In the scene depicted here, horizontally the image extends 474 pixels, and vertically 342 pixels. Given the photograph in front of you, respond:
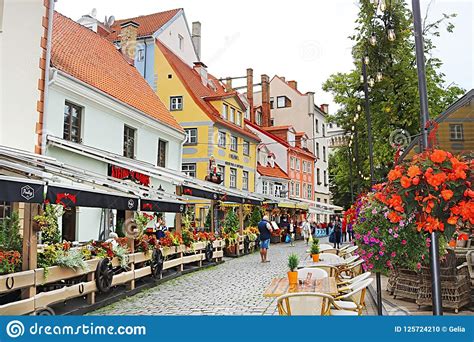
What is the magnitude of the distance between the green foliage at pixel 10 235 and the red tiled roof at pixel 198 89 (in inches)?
467

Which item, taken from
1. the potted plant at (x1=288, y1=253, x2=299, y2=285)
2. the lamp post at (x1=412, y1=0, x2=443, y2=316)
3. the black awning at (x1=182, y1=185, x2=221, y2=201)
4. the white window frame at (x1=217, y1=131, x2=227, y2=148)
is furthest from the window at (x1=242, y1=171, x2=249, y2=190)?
the lamp post at (x1=412, y1=0, x2=443, y2=316)

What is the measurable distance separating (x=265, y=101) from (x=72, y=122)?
17.0 m

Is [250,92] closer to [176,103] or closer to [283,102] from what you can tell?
[283,102]

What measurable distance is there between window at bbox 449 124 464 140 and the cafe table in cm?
242

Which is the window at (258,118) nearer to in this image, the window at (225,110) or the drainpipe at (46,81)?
the window at (225,110)

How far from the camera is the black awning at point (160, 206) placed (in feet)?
25.6

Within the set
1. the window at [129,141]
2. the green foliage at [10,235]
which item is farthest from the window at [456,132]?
the window at [129,141]

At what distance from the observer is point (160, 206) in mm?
8258

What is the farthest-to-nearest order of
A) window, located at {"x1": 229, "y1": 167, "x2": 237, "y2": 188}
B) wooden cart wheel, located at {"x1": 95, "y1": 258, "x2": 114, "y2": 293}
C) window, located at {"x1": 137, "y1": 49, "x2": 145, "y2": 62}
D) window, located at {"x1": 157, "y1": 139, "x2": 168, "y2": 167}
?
window, located at {"x1": 229, "y1": 167, "x2": 237, "y2": 188} < window, located at {"x1": 137, "y1": 49, "x2": 145, "y2": 62} < window, located at {"x1": 157, "y1": 139, "x2": 168, "y2": 167} < wooden cart wheel, located at {"x1": 95, "y1": 258, "x2": 114, "y2": 293}

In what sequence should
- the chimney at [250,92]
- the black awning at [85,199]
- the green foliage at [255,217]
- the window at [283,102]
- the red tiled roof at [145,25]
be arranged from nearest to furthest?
1. the black awning at [85,199]
2. the red tiled roof at [145,25]
3. the green foliage at [255,217]
4. the chimney at [250,92]
5. the window at [283,102]

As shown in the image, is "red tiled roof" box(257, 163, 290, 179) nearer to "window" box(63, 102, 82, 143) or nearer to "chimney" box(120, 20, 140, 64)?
"chimney" box(120, 20, 140, 64)

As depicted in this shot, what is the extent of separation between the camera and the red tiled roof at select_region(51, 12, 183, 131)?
1054 cm

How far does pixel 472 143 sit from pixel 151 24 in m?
13.4
